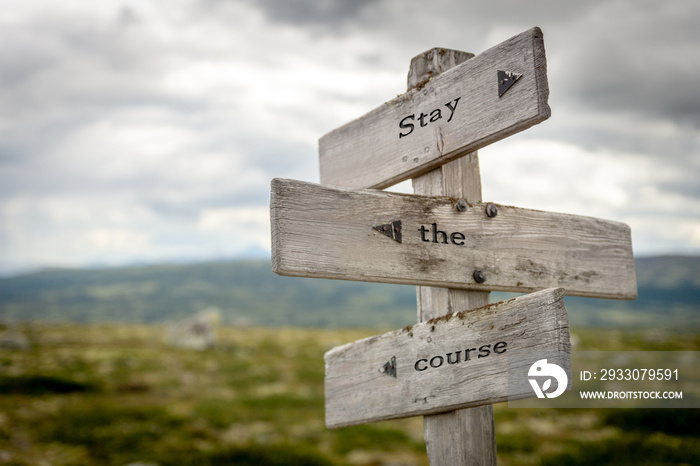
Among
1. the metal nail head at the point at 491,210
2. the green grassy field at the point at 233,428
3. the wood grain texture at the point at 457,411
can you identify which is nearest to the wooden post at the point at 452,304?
the wood grain texture at the point at 457,411

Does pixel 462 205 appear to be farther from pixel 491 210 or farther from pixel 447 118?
pixel 447 118

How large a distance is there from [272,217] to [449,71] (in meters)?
1.33

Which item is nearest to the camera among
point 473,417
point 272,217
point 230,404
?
point 272,217

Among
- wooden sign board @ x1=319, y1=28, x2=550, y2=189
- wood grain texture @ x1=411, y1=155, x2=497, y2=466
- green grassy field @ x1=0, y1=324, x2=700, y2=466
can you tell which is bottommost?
green grassy field @ x1=0, y1=324, x2=700, y2=466

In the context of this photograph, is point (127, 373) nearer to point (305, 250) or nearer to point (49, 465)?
point (49, 465)

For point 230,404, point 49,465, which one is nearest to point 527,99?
point 49,465

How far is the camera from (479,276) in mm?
2793

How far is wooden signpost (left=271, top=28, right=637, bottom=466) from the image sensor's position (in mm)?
2391

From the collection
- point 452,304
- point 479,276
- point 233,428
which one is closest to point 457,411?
point 452,304

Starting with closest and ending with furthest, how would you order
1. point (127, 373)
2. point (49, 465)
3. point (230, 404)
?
point (49, 465), point (230, 404), point (127, 373)

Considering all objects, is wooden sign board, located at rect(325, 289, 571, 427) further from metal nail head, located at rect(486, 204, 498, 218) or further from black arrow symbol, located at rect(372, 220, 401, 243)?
metal nail head, located at rect(486, 204, 498, 218)

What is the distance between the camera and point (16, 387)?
15.0 m

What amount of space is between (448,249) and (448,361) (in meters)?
0.59

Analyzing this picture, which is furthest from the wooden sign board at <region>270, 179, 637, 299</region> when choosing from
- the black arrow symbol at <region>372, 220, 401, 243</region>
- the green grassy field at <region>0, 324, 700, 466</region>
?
the green grassy field at <region>0, 324, 700, 466</region>
